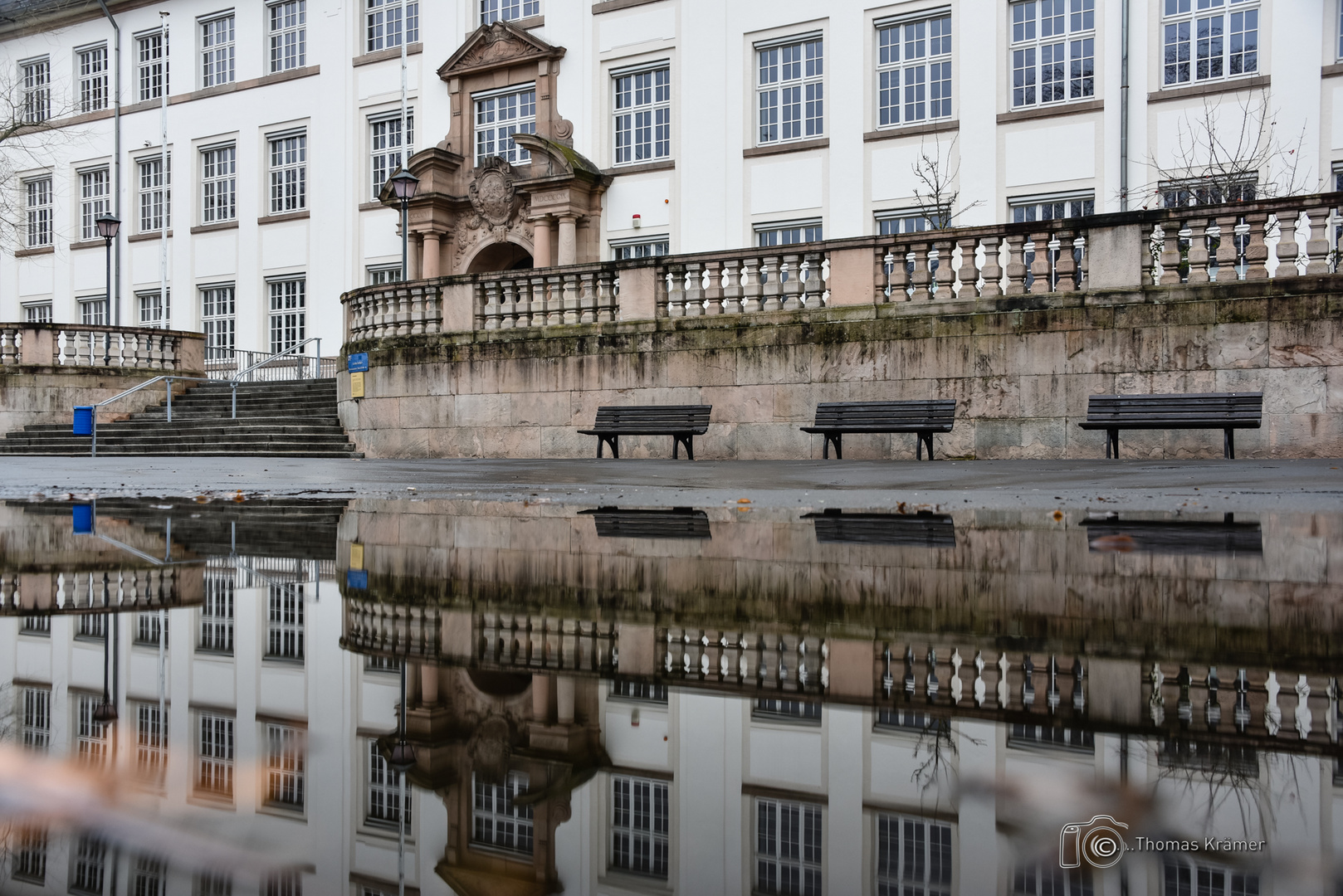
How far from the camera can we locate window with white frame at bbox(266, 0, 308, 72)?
33.2 m

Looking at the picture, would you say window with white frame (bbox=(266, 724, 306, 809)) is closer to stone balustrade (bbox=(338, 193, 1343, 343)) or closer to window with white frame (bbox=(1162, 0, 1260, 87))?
stone balustrade (bbox=(338, 193, 1343, 343))

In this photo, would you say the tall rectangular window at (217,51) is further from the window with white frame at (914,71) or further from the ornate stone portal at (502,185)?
the window with white frame at (914,71)

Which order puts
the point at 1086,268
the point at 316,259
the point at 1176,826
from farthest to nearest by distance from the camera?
the point at 316,259, the point at 1086,268, the point at 1176,826

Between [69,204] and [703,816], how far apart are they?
42.1 m

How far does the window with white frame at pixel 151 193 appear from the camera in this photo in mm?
35781

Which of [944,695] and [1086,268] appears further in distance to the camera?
[1086,268]

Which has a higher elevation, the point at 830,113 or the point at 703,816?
the point at 830,113

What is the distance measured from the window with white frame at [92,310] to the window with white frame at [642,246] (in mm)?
19282

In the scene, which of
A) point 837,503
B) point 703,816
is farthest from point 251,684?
point 837,503

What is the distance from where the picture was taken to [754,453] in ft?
53.1

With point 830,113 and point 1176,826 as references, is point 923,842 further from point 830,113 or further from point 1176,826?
point 830,113

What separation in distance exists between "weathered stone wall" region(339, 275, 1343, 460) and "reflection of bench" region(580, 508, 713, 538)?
9258mm

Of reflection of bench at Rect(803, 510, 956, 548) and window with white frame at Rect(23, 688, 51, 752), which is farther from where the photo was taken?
reflection of bench at Rect(803, 510, 956, 548)

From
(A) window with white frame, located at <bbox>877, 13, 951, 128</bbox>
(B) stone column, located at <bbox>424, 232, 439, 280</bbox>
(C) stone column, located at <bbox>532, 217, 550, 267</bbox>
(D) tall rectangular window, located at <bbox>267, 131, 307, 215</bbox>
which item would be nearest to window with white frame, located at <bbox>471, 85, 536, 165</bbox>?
(C) stone column, located at <bbox>532, 217, 550, 267</bbox>
